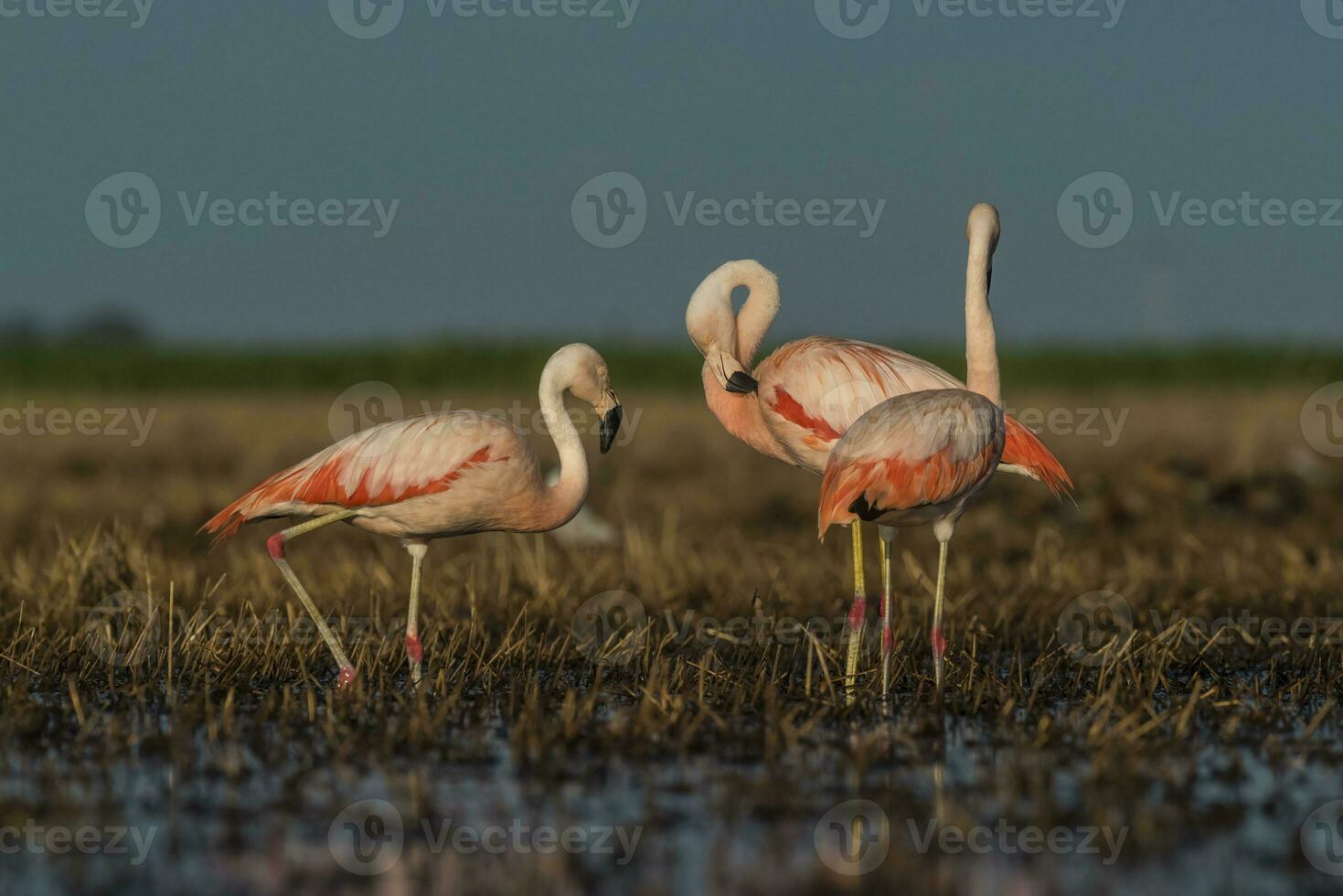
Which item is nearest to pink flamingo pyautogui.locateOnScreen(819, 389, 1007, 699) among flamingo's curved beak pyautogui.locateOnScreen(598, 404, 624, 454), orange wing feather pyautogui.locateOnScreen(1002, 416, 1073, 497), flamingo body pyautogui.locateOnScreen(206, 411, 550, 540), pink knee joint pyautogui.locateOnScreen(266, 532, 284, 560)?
orange wing feather pyautogui.locateOnScreen(1002, 416, 1073, 497)

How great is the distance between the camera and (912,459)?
596 cm

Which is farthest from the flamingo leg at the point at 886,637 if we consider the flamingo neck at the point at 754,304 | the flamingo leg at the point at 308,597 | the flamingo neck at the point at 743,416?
the flamingo leg at the point at 308,597

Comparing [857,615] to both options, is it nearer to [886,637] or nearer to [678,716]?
[886,637]

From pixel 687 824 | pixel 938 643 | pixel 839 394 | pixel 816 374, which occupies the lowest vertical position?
pixel 687 824

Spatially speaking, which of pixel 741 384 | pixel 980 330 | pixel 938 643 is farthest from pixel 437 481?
pixel 980 330

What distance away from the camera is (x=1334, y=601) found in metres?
8.12

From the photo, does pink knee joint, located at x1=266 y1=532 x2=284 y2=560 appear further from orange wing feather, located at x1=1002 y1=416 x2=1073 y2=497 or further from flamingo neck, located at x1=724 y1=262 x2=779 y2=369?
orange wing feather, located at x1=1002 y1=416 x2=1073 y2=497

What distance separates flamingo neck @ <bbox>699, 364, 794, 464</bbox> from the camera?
24.1 feet

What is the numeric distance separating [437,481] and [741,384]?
144cm

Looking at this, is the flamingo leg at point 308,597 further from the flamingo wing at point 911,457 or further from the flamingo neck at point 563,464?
the flamingo wing at point 911,457

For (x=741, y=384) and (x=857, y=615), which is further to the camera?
(x=741, y=384)

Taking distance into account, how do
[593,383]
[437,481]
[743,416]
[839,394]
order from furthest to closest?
[743,416], [839,394], [593,383], [437,481]

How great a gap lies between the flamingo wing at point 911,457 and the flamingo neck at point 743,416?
1136 mm

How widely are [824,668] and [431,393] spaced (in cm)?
2757
